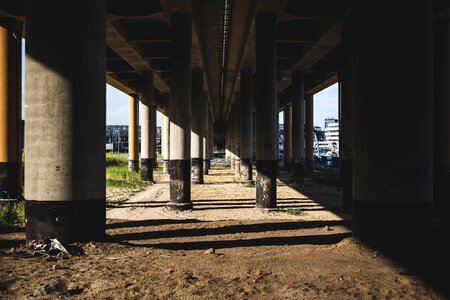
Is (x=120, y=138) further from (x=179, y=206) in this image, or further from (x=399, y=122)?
(x=399, y=122)

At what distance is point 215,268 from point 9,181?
1243cm

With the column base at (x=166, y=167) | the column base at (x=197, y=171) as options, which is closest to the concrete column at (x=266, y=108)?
the column base at (x=197, y=171)

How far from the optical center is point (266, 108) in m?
15.3

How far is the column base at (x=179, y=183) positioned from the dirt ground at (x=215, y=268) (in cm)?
411

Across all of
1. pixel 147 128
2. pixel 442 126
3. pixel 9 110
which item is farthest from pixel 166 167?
pixel 442 126

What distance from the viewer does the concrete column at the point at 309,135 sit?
1447 inches

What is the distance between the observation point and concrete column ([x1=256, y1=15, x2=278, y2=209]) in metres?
15.4

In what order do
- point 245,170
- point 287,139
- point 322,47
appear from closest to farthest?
point 322,47, point 245,170, point 287,139

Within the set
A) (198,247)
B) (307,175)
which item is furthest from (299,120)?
(198,247)

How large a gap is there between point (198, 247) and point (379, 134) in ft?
14.9

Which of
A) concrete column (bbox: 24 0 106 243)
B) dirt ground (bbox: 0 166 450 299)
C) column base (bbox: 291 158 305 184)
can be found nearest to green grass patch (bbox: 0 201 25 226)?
dirt ground (bbox: 0 166 450 299)

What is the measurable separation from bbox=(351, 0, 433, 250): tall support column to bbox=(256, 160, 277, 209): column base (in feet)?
26.1

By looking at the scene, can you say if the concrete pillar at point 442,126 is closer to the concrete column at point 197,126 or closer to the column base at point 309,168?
the concrete column at point 197,126

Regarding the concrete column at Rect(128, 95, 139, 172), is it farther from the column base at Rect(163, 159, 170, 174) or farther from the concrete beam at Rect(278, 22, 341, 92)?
the concrete beam at Rect(278, 22, 341, 92)
